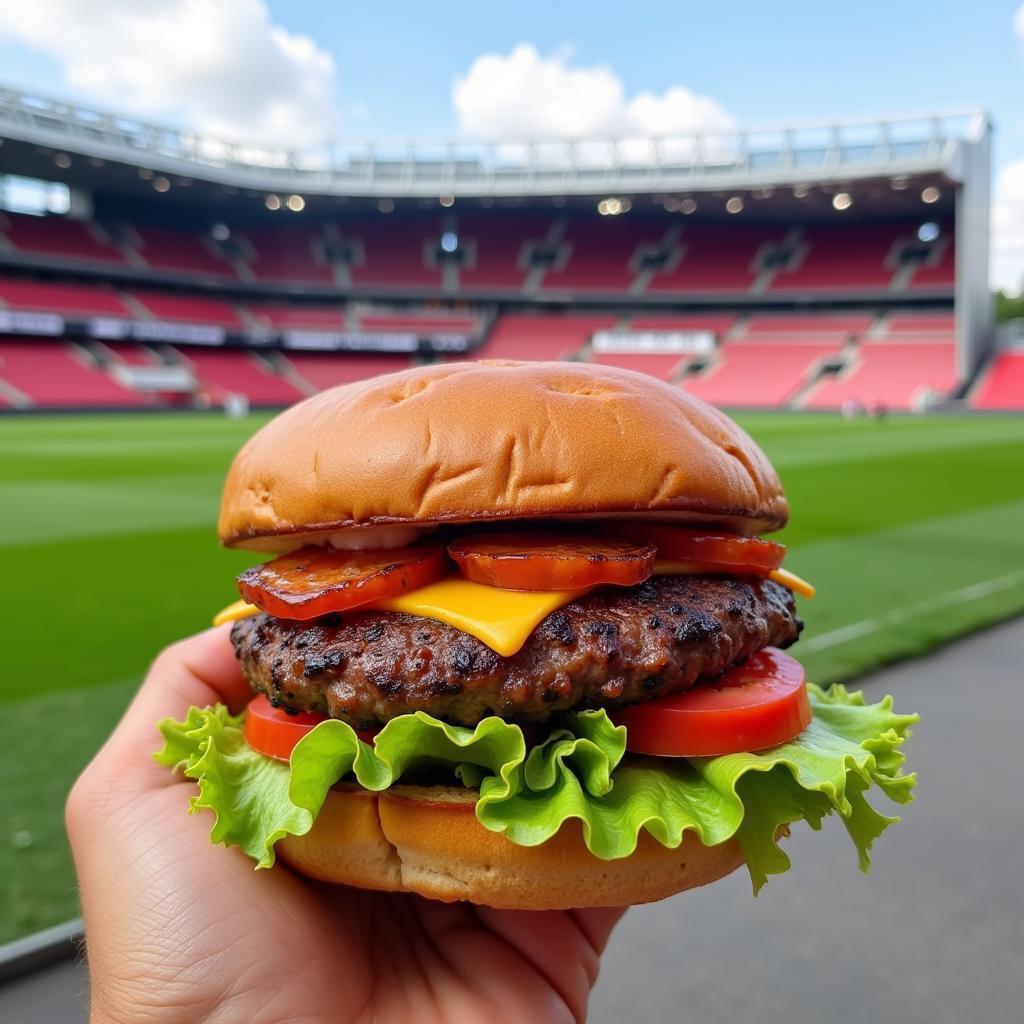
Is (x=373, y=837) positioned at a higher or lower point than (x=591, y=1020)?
higher

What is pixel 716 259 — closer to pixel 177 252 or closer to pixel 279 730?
pixel 177 252

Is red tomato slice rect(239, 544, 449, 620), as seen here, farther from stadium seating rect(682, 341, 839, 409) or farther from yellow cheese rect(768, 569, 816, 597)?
stadium seating rect(682, 341, 839, 409)

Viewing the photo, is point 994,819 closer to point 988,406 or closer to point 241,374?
point 988,406

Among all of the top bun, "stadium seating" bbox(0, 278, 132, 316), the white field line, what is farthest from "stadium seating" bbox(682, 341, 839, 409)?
the top bun

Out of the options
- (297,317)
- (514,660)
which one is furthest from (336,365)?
(514,660)

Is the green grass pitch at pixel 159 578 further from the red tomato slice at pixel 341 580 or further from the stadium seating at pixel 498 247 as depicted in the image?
the stadium seating at pixel 498 247

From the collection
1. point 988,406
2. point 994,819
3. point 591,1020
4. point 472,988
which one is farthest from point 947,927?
point 988,406
